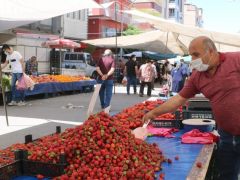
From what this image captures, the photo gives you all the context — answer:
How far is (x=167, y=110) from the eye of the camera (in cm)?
404

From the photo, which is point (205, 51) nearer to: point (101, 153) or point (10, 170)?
point (101, 153)

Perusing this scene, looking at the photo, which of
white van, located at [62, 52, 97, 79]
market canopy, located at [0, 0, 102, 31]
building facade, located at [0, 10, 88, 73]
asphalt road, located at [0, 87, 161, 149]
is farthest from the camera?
building facade, located at [0, 10, 88, 73]

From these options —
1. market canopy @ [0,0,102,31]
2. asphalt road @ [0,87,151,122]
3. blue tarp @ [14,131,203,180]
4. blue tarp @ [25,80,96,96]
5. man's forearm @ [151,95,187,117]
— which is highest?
market canopy @ [0,0,102,31]

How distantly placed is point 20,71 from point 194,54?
10.1 meters

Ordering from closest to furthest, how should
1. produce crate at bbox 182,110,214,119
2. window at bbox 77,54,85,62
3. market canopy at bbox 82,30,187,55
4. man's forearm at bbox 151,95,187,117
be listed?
man's forearm at bbox 151,95,187,117
produce crate at bbox 182,110,214,119
market canopy at bbox 82,30,187,55
window at bbox 77,54,85,62

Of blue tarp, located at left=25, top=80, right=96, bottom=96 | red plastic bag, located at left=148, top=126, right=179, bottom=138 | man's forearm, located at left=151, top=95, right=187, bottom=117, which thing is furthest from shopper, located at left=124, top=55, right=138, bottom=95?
man's forearm, located at left=151, top=95, right=187, bottom=117

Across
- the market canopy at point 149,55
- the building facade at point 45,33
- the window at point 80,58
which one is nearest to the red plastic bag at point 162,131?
the building facade at point 45,33

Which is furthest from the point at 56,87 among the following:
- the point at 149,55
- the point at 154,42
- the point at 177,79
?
the point at 149,55

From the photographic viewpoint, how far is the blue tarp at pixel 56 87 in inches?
603

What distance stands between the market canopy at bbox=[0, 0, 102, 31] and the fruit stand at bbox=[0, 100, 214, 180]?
3.80m

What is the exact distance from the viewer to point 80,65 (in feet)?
93.9

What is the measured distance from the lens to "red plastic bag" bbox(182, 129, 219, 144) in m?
4.69

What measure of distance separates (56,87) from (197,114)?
11.8 meters

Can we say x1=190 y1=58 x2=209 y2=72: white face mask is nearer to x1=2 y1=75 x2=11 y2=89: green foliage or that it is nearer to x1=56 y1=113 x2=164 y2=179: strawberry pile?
x1=56 y1=113 x2=164 y2=179: strawberry pile
